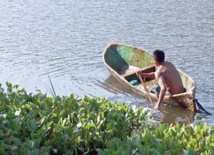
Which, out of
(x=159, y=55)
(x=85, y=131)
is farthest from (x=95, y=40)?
(x=85, y=131)

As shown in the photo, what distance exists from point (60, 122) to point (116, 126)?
1.91 feet

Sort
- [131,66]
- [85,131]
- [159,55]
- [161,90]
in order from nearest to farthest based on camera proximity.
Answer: [85,131]
[161,90]
[159,55]
[131,66]

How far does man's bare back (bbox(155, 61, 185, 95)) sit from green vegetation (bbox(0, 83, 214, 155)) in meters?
4.31

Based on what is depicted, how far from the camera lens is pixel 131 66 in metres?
12.4

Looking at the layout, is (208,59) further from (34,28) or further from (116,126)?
(116,126)

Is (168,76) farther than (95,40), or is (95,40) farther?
(95,40)

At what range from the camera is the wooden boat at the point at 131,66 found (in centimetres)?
977

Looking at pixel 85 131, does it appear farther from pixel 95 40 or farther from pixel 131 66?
pixel 95 40

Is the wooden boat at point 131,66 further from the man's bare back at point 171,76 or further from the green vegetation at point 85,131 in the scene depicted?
the green vegetation at point 85,131

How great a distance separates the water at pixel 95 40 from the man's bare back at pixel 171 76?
408mm

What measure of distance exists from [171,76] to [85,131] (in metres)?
5.12

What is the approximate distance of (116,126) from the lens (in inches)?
183

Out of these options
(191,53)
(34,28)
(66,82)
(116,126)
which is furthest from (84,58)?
(116,126)

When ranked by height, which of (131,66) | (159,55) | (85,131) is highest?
(85,131)
